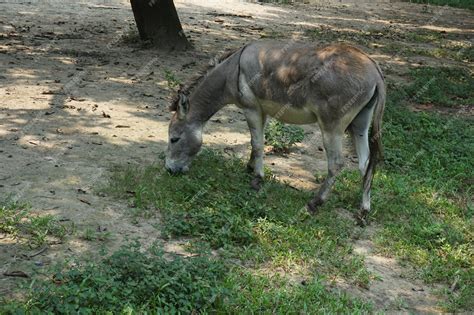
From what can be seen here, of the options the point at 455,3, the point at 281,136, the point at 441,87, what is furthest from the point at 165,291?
the point at 455,3

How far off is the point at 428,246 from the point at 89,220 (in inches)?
133

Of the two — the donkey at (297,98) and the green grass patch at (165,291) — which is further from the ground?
the donkey at (297,98)

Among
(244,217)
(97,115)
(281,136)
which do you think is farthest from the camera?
(97,115)

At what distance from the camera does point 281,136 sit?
26.8ft

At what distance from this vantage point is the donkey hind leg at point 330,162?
19.7 feet

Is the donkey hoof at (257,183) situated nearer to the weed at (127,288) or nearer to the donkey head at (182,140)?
the donkey head at (182,140)

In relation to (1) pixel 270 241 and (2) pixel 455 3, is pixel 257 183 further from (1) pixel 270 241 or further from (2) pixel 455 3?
(2) pixel 455 3

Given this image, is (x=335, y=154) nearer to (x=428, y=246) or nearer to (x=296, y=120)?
(x=296, y=120)

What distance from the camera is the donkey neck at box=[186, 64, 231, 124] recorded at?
22.2ft

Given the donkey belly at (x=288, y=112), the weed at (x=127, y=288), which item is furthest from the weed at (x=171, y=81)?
the weed at (x=127, y=288)

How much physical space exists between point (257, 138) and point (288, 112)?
0.55m

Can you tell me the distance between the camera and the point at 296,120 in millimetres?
6398

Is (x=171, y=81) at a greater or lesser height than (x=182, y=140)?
lesser

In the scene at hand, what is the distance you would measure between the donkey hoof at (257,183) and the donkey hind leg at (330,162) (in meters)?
0.71
